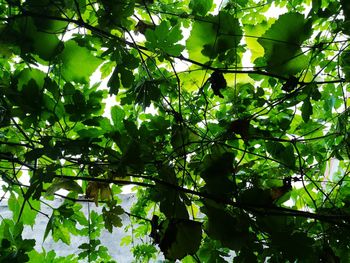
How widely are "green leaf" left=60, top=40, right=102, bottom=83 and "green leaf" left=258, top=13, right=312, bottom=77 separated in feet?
1.47

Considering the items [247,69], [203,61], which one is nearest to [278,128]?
[247,69]

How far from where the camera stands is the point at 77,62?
34.7 inches

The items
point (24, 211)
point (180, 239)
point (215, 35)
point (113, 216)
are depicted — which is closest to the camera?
point (180, 239)

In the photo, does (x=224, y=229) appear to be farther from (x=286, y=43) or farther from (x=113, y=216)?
(x=286, y=43)

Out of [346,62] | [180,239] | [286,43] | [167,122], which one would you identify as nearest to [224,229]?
[180,239]

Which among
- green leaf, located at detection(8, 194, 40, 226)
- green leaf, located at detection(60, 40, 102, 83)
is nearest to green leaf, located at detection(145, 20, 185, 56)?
green leaf, located at detection(60, 40, 102, 83)

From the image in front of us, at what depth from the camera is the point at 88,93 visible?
993 mm

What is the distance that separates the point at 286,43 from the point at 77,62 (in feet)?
1.78

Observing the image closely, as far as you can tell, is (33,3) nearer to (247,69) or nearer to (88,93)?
(88,93)

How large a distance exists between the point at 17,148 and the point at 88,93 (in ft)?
1.05

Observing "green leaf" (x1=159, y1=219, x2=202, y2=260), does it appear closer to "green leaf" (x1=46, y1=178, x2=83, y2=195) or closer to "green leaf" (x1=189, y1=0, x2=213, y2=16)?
"green leaf" (x1=46, y1=178, x2=83, y2=195)

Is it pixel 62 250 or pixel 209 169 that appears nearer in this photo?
pixel 209 169

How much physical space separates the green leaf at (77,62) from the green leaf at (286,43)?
1.47 ft

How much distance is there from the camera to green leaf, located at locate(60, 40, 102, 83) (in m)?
0.87
